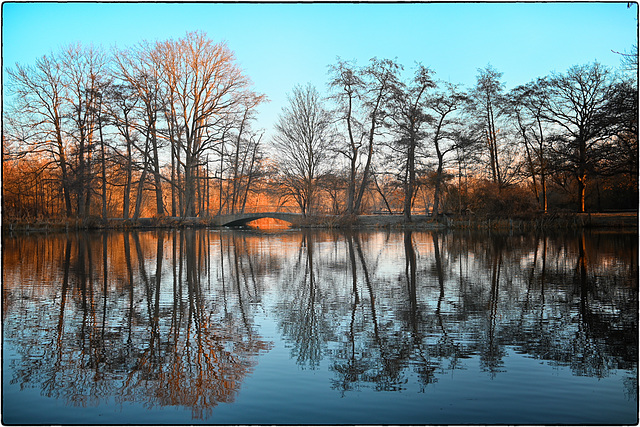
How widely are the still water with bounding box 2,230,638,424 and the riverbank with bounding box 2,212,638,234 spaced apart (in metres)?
21.8

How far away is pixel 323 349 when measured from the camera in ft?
17.5

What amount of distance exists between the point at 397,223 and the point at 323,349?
1251 inches

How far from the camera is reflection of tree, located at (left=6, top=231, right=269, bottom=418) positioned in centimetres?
423

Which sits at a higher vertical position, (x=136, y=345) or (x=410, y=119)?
(x=410, y=119)

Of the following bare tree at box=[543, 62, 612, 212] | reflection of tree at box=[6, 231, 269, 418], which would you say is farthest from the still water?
bare tree at box=[543, 62, 612, 212]

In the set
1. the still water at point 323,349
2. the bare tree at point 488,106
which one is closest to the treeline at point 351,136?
the bare tree at point 488,106

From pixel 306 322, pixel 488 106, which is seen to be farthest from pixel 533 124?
pixel 306 322

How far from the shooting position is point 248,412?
3770mm

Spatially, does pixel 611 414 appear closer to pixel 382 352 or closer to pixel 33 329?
pixel 382 352

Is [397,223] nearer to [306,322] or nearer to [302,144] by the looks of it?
[302,144]

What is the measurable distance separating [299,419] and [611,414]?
2075 millimetres

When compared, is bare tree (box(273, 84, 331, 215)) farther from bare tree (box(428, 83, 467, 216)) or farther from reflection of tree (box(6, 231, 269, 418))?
reflection of tree (box(6, 231, 269, 418))

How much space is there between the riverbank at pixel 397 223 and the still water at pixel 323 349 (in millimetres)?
21793

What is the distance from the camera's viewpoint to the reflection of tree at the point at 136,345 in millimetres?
4234
